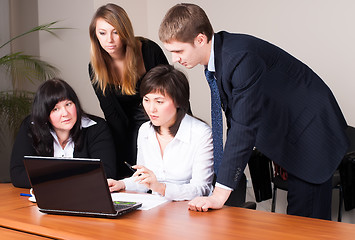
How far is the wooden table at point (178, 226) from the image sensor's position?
135 centimetres

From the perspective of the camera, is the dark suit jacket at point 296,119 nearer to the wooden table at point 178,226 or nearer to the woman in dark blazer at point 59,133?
the wooden table at point 178,226


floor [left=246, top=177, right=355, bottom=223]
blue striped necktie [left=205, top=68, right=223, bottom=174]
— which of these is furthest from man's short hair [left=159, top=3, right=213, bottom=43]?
floor [left=246, top=177, right=355, bottom=223]

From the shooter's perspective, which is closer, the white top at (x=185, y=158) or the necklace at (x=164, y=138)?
the white top at (x=185, y=158)

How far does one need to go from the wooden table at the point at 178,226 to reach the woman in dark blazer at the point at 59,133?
65cm

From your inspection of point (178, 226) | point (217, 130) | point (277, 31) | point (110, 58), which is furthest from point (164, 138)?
point (277, 31)

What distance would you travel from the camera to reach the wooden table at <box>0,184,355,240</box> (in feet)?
4.44

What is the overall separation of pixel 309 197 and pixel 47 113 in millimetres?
1287

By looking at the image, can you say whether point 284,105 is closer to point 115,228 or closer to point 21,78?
point 115,228

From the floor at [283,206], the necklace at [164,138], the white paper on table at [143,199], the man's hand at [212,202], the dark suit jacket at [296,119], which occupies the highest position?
the dark suit jacket at [296,119]

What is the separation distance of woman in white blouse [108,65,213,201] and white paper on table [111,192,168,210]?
124 millimetres

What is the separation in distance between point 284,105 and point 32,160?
3.06 feet

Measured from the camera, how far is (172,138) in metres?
2.23

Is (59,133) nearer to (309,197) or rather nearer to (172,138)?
(172,138)

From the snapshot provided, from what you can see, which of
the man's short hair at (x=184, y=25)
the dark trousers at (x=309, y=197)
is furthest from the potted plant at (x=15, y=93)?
the dark trousers at (x=309, y=197)
